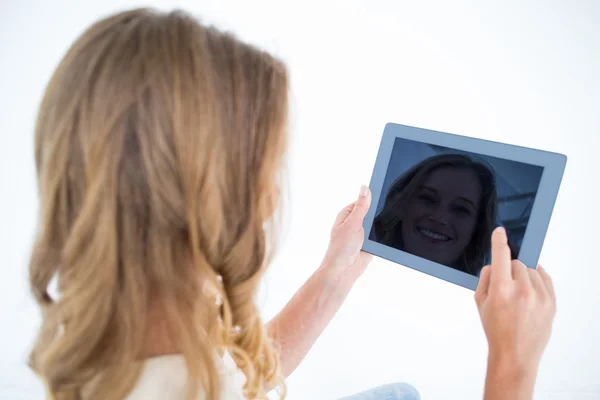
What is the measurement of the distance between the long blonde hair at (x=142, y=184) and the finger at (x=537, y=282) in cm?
41

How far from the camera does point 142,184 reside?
495 millimetres

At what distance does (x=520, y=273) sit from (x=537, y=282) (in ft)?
0.09

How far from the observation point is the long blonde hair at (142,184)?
483 mm

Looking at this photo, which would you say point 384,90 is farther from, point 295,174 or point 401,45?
point 295,174

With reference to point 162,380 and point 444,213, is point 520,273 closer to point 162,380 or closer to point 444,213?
point 444,213

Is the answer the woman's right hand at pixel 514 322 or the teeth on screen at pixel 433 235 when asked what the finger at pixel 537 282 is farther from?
the teeth on screen at pixel 433 235

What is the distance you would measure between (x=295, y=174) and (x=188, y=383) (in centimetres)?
83

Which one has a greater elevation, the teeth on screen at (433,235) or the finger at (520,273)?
the finger at (520,273)

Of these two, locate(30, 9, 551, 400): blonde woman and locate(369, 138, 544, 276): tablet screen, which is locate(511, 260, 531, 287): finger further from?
locate(30, 9, 551, 400): blonde woman

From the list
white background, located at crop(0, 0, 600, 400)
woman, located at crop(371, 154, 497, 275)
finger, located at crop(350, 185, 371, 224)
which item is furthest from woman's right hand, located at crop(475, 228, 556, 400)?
white background, located at crop(0, 0, 600, 400)

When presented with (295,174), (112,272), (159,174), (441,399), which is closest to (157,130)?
(159,174)

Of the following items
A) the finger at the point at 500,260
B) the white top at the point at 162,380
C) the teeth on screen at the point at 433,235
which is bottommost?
the white top at the point at 162,380

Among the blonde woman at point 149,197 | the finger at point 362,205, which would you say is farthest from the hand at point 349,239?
the blonde woman at point 149,197

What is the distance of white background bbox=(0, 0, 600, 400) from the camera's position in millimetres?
1171
